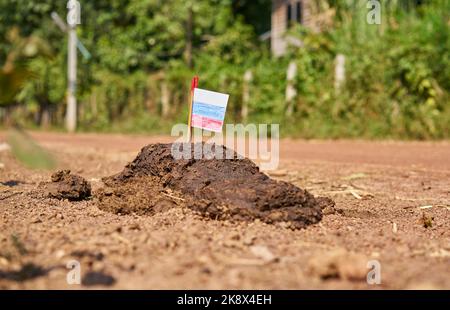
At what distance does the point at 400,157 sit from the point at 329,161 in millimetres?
1191

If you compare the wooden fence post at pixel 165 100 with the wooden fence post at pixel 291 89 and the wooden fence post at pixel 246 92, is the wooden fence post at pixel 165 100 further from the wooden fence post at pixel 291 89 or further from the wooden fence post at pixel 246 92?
the wooden fence post at pixel 291 89

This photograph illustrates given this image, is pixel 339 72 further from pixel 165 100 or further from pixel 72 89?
pixel 72 89

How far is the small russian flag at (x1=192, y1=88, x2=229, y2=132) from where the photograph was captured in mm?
5297

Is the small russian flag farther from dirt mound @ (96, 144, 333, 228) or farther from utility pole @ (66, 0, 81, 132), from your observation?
utility pole @ (66, 0, 81, 132)

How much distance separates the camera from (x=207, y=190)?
4.79 metres

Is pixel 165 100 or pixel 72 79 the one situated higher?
pixel 72 79

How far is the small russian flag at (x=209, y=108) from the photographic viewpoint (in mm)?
5297

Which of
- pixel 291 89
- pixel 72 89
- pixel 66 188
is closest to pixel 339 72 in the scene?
pixel 291 89

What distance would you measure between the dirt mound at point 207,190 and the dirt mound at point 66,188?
0.20 meters

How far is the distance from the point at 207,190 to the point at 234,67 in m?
15.0

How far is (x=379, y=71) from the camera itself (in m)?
14.2

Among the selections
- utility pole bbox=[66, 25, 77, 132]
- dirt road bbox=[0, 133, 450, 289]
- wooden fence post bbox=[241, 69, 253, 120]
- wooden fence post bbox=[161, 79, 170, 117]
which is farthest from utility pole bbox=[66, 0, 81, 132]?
dirt road bbox=[0, 133, 450, 289]

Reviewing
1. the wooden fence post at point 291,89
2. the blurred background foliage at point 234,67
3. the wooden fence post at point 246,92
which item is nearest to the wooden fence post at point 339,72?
the blurred background foliage at point 234,67

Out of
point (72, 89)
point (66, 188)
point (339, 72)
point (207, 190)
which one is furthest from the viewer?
point (72, 89)
